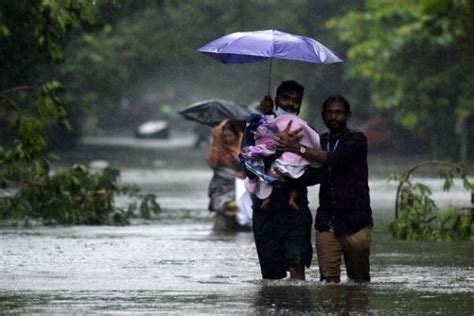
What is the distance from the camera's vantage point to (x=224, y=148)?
20828 mm

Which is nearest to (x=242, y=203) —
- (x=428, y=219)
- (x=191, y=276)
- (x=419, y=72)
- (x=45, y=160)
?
(x=428, y=219)

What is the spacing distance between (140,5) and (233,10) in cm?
4390

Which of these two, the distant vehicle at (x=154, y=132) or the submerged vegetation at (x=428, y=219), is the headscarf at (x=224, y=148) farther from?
the distant vehicle at (x=154, y=132)

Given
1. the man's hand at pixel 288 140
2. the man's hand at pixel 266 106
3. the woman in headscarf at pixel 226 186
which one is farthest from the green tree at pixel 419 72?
the man's hand at pixel 288 140

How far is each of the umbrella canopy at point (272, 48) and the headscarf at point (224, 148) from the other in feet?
24.4

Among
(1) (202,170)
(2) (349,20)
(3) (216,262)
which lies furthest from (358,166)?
(2) (349,20)

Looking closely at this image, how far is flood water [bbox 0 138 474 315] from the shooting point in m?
11.0

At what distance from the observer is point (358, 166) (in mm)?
11922

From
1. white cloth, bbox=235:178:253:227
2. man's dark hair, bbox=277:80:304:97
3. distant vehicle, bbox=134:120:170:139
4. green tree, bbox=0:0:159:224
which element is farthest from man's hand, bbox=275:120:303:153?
distant vehicle, bbox=134:120:170:139

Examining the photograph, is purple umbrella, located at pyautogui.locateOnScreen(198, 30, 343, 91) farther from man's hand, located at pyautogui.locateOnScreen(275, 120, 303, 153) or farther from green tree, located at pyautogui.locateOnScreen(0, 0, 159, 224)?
green tree, located at pyautogui.locateOnScreen(0, 0, 159, 224)

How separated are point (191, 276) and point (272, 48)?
7.78ft

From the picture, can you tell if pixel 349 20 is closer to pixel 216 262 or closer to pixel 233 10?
pixel 233 10

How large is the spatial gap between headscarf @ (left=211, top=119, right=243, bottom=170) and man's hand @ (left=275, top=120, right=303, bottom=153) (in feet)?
27.5

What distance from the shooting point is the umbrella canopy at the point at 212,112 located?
69.9ft
